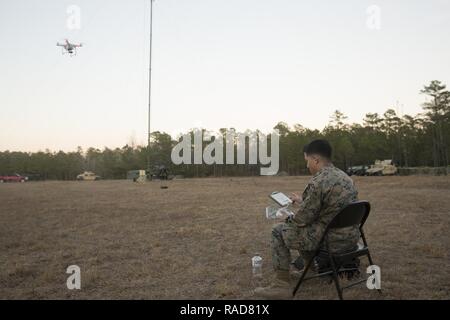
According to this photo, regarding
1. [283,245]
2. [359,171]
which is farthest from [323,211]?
[359,171]

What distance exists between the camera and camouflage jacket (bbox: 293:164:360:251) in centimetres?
384

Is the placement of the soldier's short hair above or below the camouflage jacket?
above

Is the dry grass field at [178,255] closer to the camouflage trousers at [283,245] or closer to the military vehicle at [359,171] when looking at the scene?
the camouflage trousers at [283,245]

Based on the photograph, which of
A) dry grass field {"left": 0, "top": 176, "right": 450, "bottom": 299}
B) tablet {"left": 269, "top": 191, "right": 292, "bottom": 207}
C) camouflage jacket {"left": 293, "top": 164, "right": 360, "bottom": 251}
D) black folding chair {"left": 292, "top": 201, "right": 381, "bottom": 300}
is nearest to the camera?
black folding chair {"left": 292, "top": 201, "right": 381, "bottom": 300}

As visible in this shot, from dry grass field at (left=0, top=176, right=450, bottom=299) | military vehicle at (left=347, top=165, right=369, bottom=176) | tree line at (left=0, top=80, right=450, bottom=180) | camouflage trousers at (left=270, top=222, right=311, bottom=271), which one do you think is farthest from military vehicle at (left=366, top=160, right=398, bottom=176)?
camouflage trousers at (left=270, top=222, right=311, bottom=271)

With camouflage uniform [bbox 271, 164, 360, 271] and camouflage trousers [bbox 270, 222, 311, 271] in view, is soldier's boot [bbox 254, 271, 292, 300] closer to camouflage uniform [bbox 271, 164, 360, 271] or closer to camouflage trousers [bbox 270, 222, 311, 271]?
camouflage trousers [bbox 270, 222, 311, 271]

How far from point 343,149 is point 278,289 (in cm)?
6304

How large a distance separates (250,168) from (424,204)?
190 ft

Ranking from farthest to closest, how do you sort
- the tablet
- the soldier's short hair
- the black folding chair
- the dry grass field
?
1. the tablet
2. the dry grass field
3. the soldier's short hair
4. the black folding chair

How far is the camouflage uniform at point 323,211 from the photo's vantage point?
385 cm

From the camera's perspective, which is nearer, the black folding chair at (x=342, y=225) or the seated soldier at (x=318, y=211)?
the black folding chair at (x=342, y=225)

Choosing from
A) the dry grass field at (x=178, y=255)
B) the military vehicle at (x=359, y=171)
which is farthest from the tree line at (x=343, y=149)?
the dry grass field at (x=178, y=255)

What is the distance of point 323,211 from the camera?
392cm
